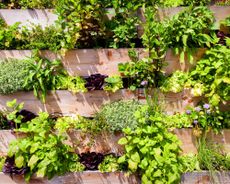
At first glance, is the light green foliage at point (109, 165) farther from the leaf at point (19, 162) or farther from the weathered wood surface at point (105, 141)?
the leaf at point (19, 162)

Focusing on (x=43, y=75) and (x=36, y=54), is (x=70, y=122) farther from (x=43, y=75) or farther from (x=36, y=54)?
(x=36, y=54)

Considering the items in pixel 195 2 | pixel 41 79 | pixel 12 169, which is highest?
pixel 195 2

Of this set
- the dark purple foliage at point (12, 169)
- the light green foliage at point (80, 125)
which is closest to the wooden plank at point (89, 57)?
the light green foliage at point (80, 125)

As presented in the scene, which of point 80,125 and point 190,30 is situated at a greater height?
point 190,30

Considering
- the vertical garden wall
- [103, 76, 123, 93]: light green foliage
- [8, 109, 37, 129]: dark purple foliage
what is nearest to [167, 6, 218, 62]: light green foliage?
the vertical garden wall

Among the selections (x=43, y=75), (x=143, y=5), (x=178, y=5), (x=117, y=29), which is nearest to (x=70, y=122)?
(x=43, y=75)

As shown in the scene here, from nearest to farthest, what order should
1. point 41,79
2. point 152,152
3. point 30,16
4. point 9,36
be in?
point 152,152 < point 41,79 < point 9,36 < point 30,16

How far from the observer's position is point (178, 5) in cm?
440

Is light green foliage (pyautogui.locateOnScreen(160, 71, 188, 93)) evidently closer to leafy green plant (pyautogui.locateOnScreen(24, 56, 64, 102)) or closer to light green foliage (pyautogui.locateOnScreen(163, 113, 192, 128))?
A: light green foliage (pyautogui.locateOnScreen(163, 113, 192, 128))

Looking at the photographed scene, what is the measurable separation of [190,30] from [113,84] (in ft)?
3.48

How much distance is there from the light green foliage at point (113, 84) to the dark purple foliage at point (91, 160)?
746mm

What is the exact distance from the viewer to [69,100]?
415 cm

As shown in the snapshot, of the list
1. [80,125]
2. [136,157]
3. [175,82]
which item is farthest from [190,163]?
[80,125]

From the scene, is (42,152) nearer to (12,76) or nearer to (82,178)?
(82,178)
